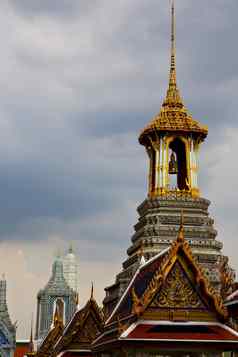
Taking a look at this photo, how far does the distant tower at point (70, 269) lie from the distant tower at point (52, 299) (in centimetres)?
2305

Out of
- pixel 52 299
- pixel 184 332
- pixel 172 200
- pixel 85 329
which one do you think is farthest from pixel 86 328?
pixel 52 299

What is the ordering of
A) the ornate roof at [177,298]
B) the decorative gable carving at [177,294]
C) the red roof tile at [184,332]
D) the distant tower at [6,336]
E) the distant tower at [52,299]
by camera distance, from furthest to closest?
the distant tower at [52,299] < the distant tower at [6,336] < the decorative gable carving at [177,294] < the ornate roof at [177,298] < the red roof tile at [184,332]

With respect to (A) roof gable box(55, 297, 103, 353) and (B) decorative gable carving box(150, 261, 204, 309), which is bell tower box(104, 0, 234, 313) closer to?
(A) roof gable box(55, 297, 103, 353)

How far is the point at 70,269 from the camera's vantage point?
122938 mm

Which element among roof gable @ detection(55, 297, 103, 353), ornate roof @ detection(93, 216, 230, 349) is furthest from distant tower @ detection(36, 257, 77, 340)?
ornate roof @ detection(93, 216, 230, 349)

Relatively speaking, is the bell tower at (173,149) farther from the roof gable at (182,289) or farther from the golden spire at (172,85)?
the roof gable at (182,289)

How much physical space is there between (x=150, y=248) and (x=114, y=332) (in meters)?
22.0

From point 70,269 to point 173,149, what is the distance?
81064 millimetres

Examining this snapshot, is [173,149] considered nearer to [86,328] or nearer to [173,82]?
[173,82]

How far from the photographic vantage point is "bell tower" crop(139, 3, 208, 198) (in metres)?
42.2

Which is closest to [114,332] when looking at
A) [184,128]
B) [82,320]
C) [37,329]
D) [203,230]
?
[82,320]

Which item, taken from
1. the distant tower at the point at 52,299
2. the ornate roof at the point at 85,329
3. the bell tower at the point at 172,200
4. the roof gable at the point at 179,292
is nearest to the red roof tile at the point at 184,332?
the roof gable at the point at 179,292

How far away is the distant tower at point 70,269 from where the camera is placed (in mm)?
120875

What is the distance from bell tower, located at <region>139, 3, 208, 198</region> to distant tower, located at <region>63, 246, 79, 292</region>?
78.9 meters
